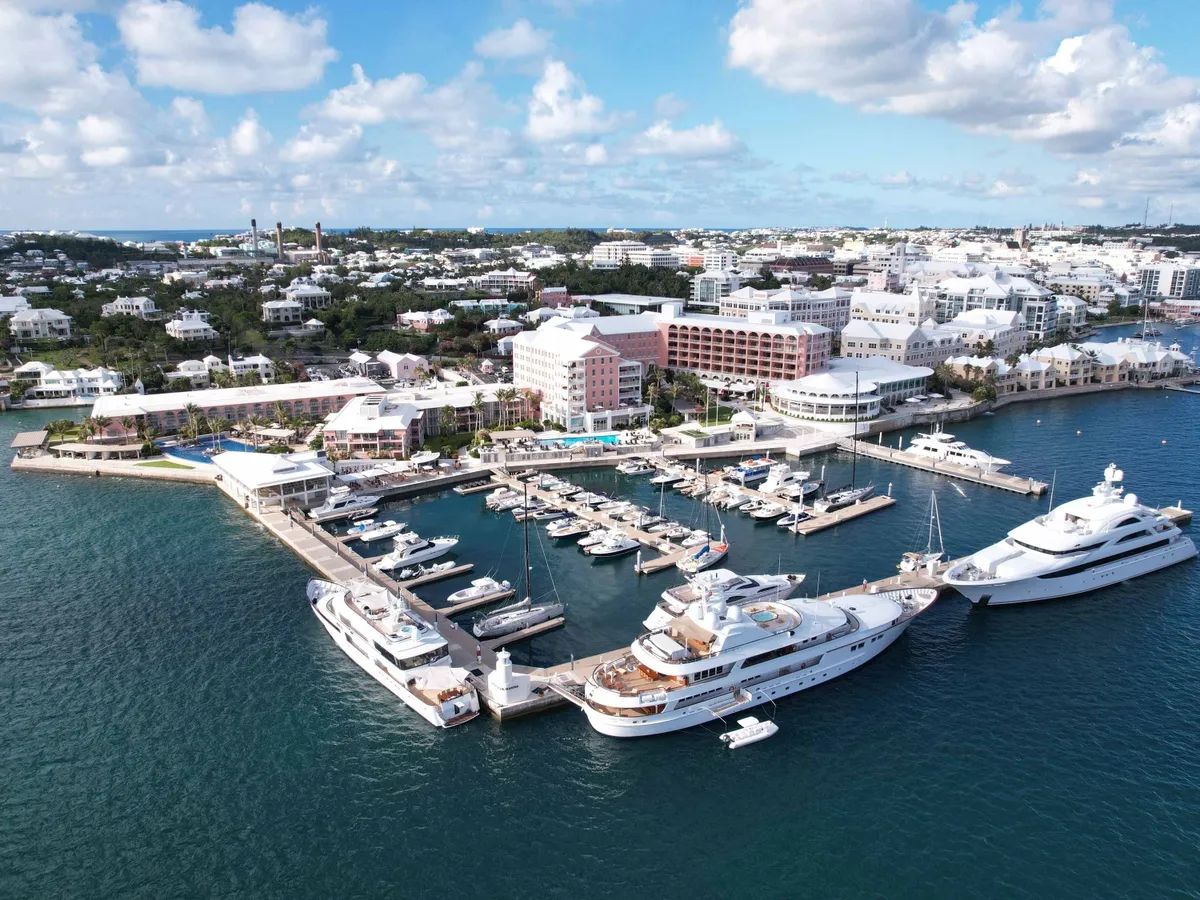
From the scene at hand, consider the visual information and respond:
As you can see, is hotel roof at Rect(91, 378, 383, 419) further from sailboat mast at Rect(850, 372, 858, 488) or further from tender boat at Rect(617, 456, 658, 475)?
sailboat mast at Rect(850, 372, 858, 488)

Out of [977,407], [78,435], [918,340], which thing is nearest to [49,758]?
[78,435]

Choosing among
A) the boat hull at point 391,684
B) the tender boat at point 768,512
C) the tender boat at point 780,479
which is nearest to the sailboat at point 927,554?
the tender boat at point 768,512

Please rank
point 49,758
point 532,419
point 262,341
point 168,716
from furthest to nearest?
point 262,341 < point 532,419 < point 168,716 < point 49,758

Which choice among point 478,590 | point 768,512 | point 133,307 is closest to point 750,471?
point 768,512

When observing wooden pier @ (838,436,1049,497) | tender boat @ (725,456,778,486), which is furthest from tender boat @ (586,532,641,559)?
wooden pier @ (838,436,1049,497)

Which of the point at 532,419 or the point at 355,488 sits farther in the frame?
the point at 532,419

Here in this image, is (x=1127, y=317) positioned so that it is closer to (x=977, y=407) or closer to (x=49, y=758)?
(x=977, y=407)

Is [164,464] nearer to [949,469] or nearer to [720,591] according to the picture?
[720,591]
